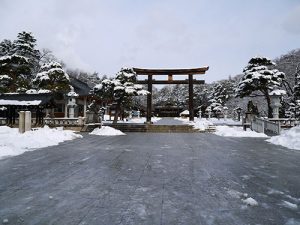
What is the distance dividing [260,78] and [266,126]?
24.5ft

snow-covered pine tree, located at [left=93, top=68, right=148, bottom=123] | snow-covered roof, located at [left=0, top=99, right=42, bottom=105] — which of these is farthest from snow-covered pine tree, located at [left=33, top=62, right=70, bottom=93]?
snow-covered roof, located at [left=0, top=99, right=42, bottom=105]

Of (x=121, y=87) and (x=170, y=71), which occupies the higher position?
(x=170, y=71)

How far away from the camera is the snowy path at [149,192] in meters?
2.95

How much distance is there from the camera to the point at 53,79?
25.5 m

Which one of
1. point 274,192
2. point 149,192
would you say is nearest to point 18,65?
point 149,192

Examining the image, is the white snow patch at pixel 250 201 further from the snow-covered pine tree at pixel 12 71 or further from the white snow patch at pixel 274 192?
the snow-covered pine tree at pixel 12 71

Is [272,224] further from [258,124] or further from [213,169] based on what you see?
[258,124]

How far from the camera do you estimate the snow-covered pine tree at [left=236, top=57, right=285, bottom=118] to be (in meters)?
25.6

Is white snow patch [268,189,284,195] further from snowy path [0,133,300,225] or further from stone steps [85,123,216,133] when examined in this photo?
stone steps [85,123,216,133]

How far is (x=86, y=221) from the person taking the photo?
2787 mm

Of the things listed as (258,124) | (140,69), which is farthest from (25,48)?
(258,124)

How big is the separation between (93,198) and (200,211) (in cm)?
153

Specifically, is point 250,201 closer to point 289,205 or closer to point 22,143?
point 289,205

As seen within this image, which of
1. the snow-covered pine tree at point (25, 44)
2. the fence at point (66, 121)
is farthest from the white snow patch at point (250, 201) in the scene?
the snow-covered pine tree at point (25, 44)
